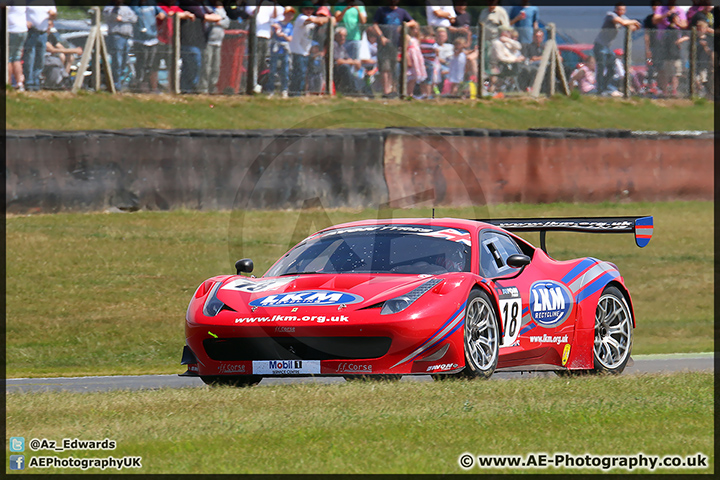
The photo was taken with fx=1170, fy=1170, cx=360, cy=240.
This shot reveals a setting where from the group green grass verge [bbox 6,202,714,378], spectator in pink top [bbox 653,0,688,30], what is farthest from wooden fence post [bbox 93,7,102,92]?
spectator in pink top [bbox 653,0,688,30]

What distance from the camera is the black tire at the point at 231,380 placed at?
27.4ft

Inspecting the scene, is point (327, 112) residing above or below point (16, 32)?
below

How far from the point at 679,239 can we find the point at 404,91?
20.9ft

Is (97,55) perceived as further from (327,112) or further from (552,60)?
(552,60)

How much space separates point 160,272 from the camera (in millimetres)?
15516

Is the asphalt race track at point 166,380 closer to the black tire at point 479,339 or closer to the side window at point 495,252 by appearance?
the black tire at point 479,339

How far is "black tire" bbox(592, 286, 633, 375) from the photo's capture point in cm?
959

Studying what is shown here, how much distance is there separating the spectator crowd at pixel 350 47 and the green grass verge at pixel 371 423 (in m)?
13.7

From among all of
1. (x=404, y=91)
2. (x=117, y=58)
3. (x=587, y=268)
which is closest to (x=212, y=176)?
(x=117, y=58)

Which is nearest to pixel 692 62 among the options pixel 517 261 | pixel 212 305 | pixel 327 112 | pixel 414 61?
pixel 414 61

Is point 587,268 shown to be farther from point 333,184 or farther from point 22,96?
point 22,96

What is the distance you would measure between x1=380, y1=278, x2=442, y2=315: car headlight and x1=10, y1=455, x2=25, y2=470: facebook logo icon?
2.98m

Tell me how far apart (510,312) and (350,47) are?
1409 cm

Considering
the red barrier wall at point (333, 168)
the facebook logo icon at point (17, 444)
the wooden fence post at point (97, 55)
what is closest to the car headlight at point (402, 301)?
the facebook logo icon at point (17, 444)
